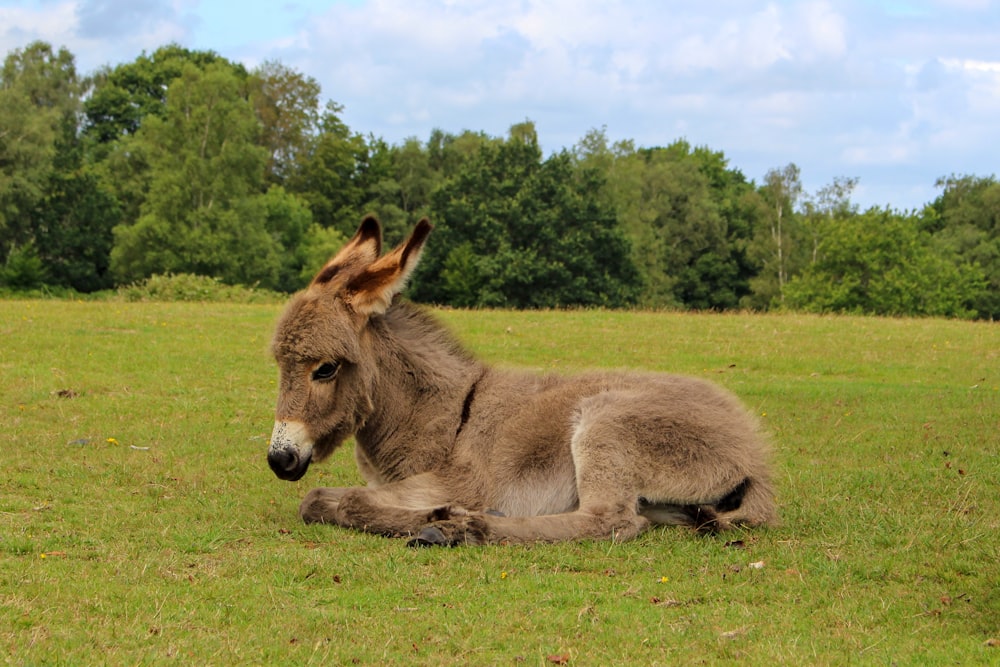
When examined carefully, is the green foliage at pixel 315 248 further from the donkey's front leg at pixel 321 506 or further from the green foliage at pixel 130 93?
the donkey's front leg at pixel 321 506

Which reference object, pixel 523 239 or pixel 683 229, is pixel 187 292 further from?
pixel 683 229

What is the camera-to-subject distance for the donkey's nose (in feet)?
Result: 23.5

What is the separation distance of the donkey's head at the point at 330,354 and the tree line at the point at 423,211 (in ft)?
188

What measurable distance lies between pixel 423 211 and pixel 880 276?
37565 mm

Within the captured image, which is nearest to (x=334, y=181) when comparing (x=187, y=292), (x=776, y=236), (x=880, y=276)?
(x=776, y=236)

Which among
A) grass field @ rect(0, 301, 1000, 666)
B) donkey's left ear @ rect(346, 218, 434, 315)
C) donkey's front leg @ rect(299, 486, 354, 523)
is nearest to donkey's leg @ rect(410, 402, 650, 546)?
grass field @ rect(0, 301, 1000, 666)

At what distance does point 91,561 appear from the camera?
6379 millimetres

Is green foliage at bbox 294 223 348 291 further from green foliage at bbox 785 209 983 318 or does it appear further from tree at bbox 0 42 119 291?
green foliage at bbox 785 209 983 318

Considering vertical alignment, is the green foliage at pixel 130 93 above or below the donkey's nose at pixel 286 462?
above

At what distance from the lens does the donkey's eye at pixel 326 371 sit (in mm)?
7539

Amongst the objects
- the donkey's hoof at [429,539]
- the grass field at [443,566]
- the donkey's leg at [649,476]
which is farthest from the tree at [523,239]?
the donkey's hoof at [429,539]

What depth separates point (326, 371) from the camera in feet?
24.9

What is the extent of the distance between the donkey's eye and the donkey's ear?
0.75m

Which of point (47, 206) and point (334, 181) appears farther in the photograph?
point (334, 181)
